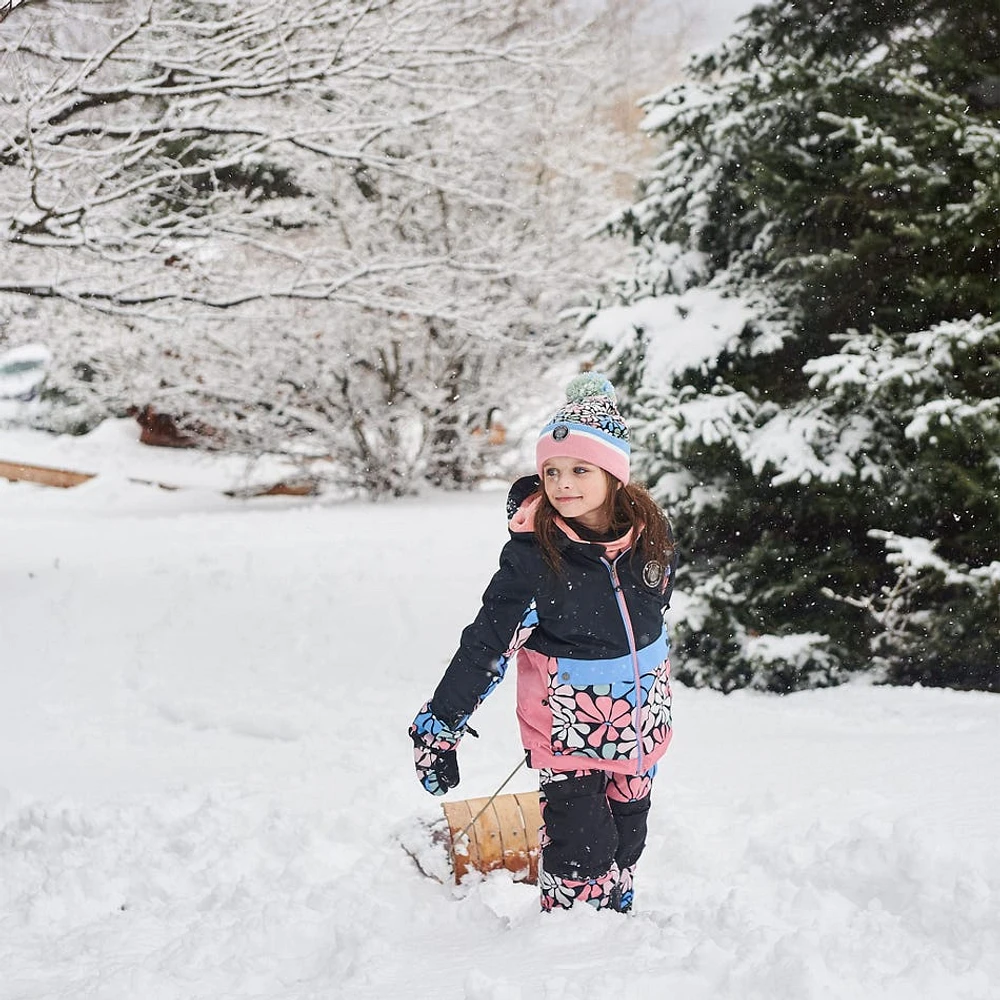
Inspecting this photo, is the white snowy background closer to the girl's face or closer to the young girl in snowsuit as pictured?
the young girl in snowsuit

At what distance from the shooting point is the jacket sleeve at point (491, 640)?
274 centimetres

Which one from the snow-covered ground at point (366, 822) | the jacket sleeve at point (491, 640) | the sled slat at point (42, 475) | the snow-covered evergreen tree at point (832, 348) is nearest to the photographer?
the snow-covered ground at point (366, 822)

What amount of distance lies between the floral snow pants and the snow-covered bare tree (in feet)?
13.4

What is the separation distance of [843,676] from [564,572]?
3440 millimetres

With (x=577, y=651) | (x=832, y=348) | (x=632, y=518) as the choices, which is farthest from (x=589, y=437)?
(x=832, y=348)

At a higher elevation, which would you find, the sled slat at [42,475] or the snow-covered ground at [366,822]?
the snow-covered ground at [366,822]

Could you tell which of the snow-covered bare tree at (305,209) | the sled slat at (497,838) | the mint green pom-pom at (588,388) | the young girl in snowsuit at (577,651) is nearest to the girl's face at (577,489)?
the young girl in snowsuit at (577,651)

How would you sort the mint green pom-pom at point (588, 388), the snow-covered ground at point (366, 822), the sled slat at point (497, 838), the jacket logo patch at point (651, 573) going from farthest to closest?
the sled slat at point (497, 838) → the mint green pom-pom at point (588, 388) → the jacket logo patch at point (651, 573) → the snow-covered ground at point (366, 822)

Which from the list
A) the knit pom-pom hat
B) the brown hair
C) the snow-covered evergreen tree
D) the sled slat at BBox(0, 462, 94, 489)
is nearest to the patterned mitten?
the brown hair

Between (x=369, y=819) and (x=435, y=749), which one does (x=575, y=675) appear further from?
(x=369, y=819)

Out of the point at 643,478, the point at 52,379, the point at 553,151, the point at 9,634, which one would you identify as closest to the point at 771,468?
the point at 643,478

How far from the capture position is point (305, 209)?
868 centimetres

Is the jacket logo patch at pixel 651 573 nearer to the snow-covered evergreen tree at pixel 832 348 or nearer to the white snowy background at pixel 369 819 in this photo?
the white snowy background at pixel 369 819

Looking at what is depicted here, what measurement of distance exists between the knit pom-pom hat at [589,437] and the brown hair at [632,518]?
5cm
